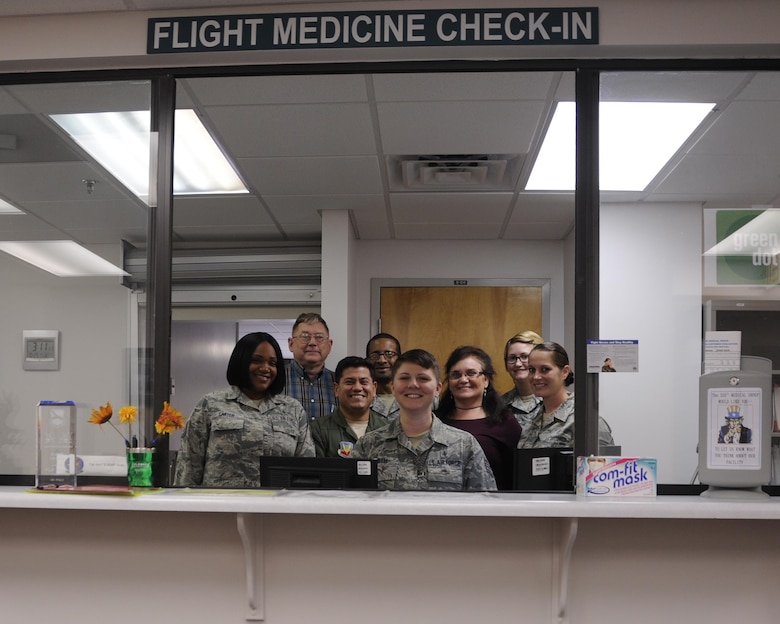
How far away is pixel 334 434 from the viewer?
3.72 meters

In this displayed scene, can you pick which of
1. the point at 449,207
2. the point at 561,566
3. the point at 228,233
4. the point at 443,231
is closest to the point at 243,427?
the point at 561,566

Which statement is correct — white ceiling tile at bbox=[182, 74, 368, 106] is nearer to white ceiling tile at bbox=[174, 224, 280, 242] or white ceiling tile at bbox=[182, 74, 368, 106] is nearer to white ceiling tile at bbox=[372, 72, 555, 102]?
white ceiling tile at bbox=[372, 72, 555, 102]

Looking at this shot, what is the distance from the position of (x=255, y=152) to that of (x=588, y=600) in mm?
2910

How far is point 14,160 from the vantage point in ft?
9.78

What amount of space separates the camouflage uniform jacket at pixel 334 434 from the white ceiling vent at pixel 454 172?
1.55m

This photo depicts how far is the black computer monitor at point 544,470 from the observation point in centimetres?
253

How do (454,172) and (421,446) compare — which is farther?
(454,172)

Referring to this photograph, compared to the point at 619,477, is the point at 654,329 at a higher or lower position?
higher

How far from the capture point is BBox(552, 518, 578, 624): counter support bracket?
2348 mm

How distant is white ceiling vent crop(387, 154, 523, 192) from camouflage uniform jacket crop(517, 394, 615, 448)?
5.63ft

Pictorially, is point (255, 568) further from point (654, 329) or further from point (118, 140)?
point (118, 140)

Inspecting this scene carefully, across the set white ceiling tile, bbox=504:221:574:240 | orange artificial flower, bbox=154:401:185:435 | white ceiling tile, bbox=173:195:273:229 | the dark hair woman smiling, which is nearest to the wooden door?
white ceiling tile, bbox=504:221:574:240

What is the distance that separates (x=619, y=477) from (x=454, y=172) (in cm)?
272

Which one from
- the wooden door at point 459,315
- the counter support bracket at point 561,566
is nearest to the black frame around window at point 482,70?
the counter support bracket at point 561,566
